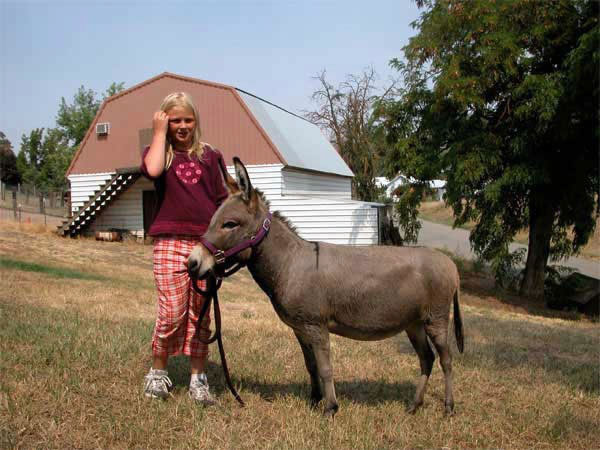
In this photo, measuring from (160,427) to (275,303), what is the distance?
134 centimetres

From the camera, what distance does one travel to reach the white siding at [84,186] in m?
23.6

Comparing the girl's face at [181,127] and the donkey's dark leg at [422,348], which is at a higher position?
the girl's face at [181,127]

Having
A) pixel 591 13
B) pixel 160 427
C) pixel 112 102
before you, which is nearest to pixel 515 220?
pixel 591 13

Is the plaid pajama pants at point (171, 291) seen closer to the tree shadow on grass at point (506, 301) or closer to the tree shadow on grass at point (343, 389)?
the tree shadow on grass at point (343, 389)

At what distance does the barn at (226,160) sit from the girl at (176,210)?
14.7 metres

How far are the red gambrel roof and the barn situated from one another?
4cm

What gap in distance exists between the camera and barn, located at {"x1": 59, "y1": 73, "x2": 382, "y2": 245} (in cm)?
Answer: 2022

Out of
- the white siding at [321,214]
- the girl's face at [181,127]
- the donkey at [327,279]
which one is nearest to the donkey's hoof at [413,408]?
the donkey at [327,279]

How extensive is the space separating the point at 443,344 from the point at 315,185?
65.8 feet

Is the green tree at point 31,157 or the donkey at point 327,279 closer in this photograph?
the donkey at point 327,279

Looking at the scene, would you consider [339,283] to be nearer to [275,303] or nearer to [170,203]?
[275,303]

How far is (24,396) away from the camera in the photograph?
4.09 m

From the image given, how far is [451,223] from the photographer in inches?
1750

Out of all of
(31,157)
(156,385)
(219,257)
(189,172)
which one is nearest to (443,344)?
(219,257)
